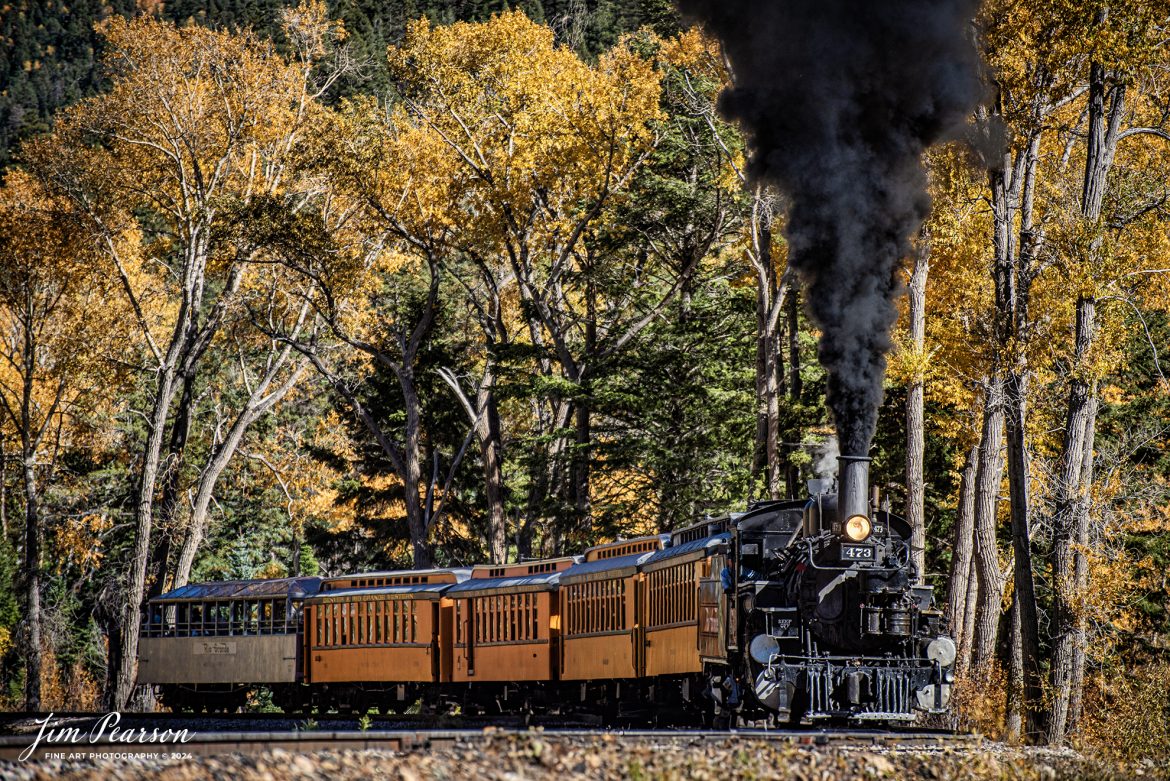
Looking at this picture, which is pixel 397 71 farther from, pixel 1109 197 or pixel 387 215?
pixel 1109 197

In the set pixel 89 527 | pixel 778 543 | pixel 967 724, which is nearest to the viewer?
pixel 778 543

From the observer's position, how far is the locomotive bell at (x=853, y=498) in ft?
46.7

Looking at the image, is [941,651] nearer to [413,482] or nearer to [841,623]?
[841,623]

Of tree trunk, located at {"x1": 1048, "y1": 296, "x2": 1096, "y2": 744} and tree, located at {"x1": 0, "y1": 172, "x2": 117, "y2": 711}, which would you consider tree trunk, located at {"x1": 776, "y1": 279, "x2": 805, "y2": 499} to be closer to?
tree trunk, located at {"x1": 1048, "y1": 296, "x2": 1096, "y2": 744}

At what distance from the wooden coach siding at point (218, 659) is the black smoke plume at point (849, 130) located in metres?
15.1

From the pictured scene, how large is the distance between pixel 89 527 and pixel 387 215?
19642mm

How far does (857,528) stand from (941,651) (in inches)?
81.3

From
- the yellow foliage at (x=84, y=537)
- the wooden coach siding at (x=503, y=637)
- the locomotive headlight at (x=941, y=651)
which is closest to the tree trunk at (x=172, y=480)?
the yellow foliage at (x=84, y=537)

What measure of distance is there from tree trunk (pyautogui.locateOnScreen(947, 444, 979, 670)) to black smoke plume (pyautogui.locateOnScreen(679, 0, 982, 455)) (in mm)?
10309

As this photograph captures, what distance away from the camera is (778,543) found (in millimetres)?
15727

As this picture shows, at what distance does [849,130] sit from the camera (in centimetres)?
1619

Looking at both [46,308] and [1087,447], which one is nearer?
[1087,447]

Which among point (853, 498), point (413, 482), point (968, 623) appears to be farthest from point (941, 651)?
point (413, 482)

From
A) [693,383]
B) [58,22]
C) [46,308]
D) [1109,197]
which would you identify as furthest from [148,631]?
[58,22]
